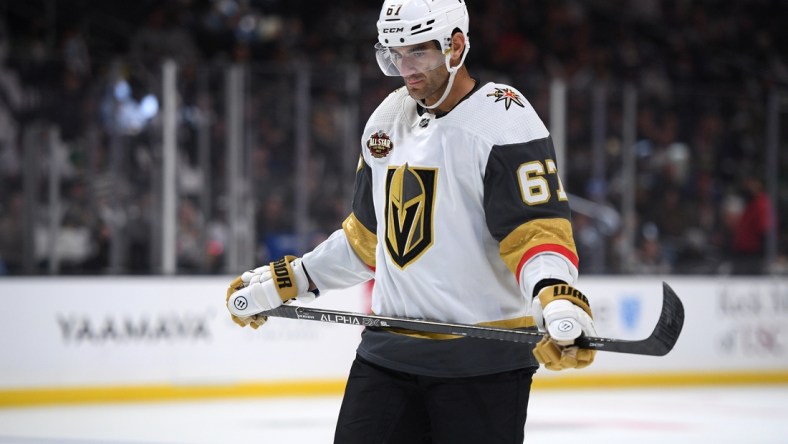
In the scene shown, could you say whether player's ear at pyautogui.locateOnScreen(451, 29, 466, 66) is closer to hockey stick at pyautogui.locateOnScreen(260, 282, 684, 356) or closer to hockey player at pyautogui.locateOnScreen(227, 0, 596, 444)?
hockey player at pyautogui.locateOnScreen(227, 0, 596, 444)

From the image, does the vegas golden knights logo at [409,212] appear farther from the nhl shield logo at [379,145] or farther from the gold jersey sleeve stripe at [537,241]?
the gold jersey sleeve stripe at [537,241]

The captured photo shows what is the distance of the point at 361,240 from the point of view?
2.57 m

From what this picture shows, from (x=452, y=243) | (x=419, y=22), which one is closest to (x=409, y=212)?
(x=452, y=243)

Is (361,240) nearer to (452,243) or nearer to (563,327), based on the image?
(452,243)

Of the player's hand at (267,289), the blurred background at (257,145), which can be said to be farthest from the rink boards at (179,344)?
the player's hand at (267,289)

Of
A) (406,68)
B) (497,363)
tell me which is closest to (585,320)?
(497,363)

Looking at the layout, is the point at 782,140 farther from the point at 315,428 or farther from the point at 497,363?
the point at 497,363

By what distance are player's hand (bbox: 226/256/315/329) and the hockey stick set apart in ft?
0.38

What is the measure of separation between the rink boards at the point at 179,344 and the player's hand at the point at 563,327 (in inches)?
197

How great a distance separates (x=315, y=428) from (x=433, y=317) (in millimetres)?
3709

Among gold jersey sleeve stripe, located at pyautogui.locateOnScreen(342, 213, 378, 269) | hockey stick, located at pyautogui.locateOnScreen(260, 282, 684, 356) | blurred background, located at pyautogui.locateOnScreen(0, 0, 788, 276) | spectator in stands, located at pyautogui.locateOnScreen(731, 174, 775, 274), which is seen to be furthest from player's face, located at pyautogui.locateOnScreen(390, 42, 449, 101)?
spectator in stands, located at pyautogui.locateOnScreen(731, 174, 775, 274)

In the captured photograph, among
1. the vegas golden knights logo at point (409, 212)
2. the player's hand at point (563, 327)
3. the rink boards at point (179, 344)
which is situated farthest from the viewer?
the rink boards at point (179, 344)

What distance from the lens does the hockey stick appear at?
6.69 feet

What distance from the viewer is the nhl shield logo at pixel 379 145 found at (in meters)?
2.41
